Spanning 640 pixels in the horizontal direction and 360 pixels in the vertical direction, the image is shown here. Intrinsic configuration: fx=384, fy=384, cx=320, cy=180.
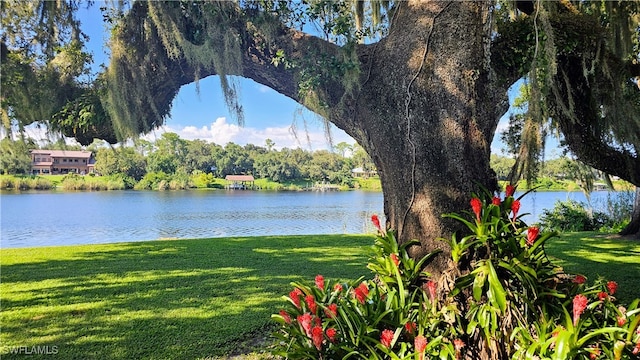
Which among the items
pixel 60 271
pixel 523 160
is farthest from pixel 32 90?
pixel 523 160

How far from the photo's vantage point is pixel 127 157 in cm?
395

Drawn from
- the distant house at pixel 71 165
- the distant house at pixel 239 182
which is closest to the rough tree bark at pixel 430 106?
the distant house at pixel 71 165

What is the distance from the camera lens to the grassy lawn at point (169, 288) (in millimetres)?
2557

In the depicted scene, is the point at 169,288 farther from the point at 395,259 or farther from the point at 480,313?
the point at 480,313

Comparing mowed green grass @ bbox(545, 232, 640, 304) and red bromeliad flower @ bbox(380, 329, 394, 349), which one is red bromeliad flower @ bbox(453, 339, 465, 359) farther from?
mowed green grass @ bbox(545, 232, 640, 304)

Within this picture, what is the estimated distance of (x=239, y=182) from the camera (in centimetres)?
3341

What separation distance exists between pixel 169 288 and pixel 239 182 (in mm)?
30130

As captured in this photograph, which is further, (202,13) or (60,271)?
(60,271)

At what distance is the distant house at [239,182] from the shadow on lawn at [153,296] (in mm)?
25857

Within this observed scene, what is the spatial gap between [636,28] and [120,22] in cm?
636

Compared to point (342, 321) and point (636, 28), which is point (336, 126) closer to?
point (342, 321)

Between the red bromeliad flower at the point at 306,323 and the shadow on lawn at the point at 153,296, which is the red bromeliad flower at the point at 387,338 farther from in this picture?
the shadow on lawn at the point at 153,296

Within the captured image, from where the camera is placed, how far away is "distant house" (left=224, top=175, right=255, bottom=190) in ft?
104

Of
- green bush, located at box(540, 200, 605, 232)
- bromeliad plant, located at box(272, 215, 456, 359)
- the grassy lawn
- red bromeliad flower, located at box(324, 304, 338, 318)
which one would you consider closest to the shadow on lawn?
the grassy lawn
